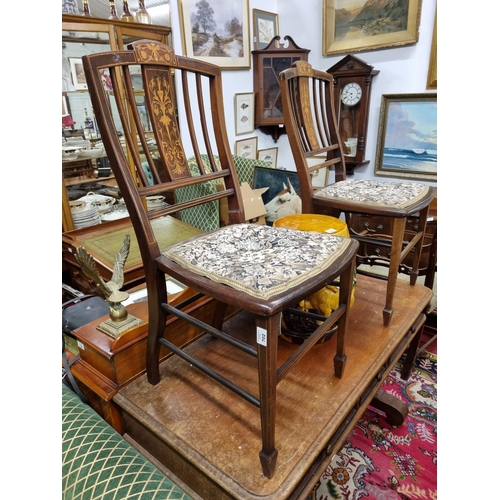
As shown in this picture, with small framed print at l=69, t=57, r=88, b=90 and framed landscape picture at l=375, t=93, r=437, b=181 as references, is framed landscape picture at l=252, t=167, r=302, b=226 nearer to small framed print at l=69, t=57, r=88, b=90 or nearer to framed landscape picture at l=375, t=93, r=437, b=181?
framed landscape picture at l=375, t=93, r=437, b=181

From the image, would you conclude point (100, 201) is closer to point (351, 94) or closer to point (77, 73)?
point (77, 73)

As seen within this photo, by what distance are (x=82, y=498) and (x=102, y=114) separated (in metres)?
0.86

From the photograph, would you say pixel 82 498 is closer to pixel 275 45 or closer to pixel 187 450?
pixel 187 450

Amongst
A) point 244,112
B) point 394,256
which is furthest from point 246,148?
point 394,256

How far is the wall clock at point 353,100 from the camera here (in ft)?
9.85

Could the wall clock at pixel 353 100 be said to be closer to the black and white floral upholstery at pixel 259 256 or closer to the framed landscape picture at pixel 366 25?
the framed landscape picture at pixel 366 25

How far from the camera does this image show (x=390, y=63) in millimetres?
2988

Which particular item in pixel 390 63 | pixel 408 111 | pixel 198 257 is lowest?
pixel 198 257

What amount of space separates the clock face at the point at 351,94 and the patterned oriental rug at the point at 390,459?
238 cm

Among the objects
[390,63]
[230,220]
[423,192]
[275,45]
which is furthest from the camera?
[275,45]

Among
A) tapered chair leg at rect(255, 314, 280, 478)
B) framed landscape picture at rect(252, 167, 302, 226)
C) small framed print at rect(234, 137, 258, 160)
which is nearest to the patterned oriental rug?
tapered chair leg at rect(255, 314, 280, 478)

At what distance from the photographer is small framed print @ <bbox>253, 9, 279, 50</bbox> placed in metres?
3.32

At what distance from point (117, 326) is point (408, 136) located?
2882 millimetres

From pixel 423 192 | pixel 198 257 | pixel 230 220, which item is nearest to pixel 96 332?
pixel 198 257
